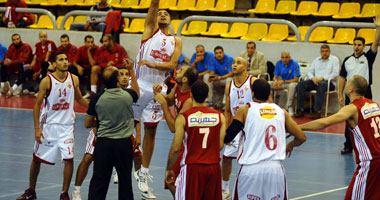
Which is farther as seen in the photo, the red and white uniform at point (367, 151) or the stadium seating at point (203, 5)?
the stadium seating at point (203, 5)

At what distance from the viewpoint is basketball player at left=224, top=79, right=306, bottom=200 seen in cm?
652

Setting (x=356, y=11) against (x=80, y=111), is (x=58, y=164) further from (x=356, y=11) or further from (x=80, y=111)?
(x=356, y=11)

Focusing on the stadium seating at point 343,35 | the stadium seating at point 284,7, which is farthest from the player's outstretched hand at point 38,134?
the stadium seating at point 284,7

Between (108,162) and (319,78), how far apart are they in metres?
9.95

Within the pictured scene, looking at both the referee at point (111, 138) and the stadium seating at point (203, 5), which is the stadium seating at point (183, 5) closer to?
the stadium seating at point (203, 5)

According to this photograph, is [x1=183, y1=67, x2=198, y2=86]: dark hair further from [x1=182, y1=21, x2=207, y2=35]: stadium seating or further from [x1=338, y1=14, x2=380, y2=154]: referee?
[x1=182, y1=21, x2=207, y2=35]: stadium seating

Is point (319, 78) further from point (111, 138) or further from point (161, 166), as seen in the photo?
point (111, 138)

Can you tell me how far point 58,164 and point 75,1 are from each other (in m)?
13.3

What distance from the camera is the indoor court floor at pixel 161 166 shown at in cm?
930

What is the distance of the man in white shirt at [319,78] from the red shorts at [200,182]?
33.4 feet

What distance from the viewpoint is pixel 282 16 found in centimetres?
2086

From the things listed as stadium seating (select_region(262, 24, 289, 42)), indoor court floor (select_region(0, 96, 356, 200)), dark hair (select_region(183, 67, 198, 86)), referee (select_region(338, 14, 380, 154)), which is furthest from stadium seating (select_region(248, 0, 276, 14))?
dark hair (select_region(183, 67, 198, 86))

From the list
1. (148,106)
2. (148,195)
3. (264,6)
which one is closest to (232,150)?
(148,195)

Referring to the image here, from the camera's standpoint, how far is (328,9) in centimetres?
1997
